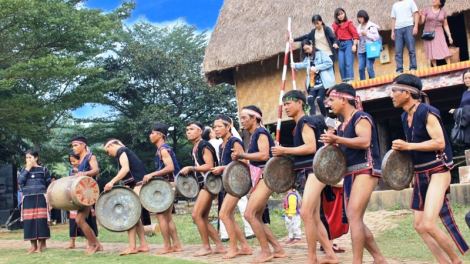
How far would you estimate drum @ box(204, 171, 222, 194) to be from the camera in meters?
8.06

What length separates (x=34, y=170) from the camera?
10.4 meters

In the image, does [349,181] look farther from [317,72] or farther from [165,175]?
[317,72]

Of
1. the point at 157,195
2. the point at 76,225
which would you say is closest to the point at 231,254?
the point at 157,195

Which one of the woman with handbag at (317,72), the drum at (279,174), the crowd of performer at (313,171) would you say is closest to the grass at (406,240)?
the crowd of performer at (313,171)

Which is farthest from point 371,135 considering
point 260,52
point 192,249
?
point 260,52

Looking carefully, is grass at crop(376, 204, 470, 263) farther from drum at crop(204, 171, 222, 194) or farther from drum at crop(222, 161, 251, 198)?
drum at crop(204, 171, 222, 194)

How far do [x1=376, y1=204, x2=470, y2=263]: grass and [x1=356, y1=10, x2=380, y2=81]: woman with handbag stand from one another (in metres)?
3.65

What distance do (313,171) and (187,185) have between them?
116 inches

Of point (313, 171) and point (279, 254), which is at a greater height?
point (313, 171)

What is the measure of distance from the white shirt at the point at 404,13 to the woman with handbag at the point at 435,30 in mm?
271

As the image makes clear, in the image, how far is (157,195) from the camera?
28.5 ft

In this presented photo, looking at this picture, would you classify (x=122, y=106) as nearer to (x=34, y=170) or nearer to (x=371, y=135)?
(x=34, y=170)

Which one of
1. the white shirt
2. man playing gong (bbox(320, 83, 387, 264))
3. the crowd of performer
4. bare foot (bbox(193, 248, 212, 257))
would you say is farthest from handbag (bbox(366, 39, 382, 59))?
man playing gong (bbox(320, 83, 387, 264))

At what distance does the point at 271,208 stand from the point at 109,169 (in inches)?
579
